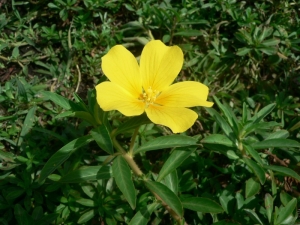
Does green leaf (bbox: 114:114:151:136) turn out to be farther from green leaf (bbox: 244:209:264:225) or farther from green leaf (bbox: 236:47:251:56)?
green leaf (bbox: 236:47:251:56)

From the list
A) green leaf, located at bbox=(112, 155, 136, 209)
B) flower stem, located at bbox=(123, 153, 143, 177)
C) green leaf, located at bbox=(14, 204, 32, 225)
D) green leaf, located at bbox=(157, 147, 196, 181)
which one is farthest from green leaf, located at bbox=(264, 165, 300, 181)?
green leaf, located at bbox=(14, 204, 32, 225)

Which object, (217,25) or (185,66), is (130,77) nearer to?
(185,66)

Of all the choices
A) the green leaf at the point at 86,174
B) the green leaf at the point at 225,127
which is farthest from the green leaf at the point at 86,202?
the green leaf at the point at 225,127

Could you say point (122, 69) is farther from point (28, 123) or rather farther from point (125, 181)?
point (28, 123)

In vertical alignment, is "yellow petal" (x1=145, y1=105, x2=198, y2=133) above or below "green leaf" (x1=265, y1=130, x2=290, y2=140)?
above

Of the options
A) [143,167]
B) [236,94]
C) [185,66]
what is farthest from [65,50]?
[236,94]

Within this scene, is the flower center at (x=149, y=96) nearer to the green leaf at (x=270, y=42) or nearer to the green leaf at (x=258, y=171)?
the green leaf at (x=258, y=171)

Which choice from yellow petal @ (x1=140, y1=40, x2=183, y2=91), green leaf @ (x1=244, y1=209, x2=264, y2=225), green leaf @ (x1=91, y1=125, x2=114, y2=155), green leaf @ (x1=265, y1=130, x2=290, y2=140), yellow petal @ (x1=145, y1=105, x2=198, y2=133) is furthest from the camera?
green leaf @ (x1=265, y1=130, x2=290, y2=140)

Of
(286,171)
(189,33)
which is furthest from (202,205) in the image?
(189,33)
